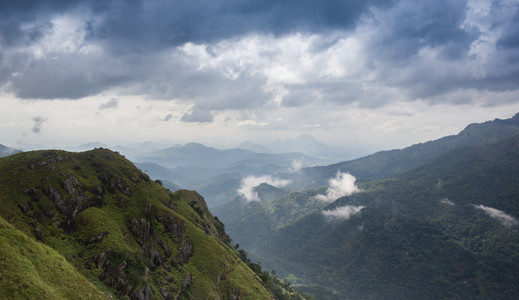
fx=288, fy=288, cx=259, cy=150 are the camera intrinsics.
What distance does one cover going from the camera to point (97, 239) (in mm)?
66438

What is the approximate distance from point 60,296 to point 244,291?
58284 mm

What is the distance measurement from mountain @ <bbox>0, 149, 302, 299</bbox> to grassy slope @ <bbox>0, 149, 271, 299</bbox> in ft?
0.67

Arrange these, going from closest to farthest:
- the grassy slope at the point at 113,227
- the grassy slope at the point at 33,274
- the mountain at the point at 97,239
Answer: the grassy slope at the point at 33,274, the mountain at the point at 97,239, the grassy slope at the point at 113,227

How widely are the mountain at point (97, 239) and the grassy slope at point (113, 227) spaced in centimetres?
20

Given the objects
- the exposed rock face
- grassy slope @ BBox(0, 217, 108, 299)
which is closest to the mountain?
grassy slope @ BBox(0, 217, 108, 299)

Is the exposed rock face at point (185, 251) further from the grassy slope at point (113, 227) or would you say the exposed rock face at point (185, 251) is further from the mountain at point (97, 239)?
A: the grassy slope at point (113, 227)

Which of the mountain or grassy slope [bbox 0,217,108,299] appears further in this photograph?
the mountain

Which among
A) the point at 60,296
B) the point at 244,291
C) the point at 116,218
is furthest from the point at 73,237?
the point at 244,291

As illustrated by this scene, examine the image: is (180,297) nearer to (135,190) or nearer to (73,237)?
(73,237)

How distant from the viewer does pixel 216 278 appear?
281 feet

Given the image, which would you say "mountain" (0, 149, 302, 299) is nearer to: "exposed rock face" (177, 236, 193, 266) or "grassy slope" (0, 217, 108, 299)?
"grassy slope" (0, 217, 108, 299)

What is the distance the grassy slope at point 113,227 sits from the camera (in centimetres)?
6234

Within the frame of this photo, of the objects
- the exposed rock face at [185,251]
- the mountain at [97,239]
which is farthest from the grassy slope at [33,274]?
the exposed rock face at [185,251]

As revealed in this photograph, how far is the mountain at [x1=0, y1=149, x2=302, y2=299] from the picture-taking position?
45750 millimetres
